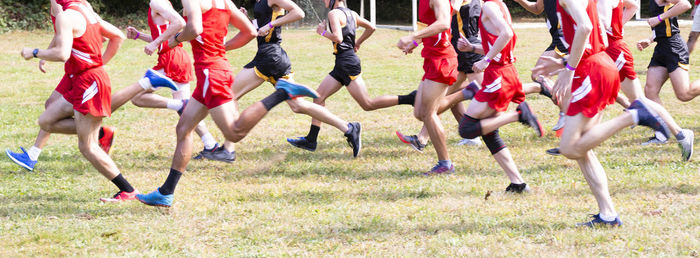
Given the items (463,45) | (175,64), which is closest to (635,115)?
(463,45)

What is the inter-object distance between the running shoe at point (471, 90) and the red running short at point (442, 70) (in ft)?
0.63

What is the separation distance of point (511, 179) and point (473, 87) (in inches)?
47.3

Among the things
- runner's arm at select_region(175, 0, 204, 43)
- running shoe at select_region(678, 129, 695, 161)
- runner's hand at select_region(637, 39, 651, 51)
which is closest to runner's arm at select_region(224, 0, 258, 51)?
runner's arm at select_region(175, 0, 204, 43)

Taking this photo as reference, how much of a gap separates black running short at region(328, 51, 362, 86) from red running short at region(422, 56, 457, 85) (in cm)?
113

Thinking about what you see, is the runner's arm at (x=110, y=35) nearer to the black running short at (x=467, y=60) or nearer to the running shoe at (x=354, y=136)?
the running shoe at (x=354, y=136)

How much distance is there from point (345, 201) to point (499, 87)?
1606 millimetres

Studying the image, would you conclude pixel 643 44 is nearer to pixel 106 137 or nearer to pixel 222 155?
pixel 222 155

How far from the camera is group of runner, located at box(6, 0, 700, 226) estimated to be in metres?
4.85

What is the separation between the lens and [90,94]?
580cm

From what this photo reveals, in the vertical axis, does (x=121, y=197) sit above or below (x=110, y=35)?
below

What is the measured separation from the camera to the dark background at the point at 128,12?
1095 inches

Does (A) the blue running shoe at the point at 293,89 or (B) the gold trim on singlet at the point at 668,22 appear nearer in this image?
(A) the blue running shoe at the point at 293,89

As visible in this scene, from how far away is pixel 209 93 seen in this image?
18.2 feet

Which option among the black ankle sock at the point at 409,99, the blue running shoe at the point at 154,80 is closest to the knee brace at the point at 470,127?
the black ankle sock at the point at 409,99
